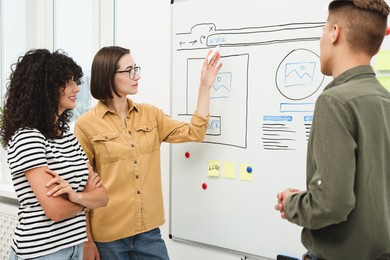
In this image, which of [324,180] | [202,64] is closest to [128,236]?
[202,64]

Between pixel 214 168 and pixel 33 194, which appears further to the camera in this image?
pixel 214 168

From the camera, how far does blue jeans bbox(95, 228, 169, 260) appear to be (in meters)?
2.01

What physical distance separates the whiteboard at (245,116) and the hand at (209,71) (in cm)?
5

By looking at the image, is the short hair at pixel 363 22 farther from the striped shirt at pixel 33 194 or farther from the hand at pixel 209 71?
the striped shirt at pixel 33 194

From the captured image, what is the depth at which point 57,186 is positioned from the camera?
1590 mm

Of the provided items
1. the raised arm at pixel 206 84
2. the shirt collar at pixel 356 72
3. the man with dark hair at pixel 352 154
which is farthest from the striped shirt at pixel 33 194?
the shirt collar at pixel 356 72

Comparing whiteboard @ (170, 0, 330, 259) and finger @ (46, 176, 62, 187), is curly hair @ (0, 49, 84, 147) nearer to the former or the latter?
finger @ (46, 176, 62, 187)

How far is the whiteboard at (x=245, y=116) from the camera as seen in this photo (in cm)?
191

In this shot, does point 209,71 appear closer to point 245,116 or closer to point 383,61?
point 245,116

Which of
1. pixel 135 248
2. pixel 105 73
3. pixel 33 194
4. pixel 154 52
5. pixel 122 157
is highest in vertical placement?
pixel 154 52

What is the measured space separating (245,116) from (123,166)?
66 centimetres

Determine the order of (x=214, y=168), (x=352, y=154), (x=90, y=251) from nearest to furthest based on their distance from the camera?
(x=352, y=154) → (x=90, y=251) → (x=214, y=168)

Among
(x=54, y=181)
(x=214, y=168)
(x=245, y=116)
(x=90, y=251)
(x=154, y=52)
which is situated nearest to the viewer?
(x=54, y=181)

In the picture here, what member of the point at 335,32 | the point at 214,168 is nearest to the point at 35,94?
the point at 214,168
